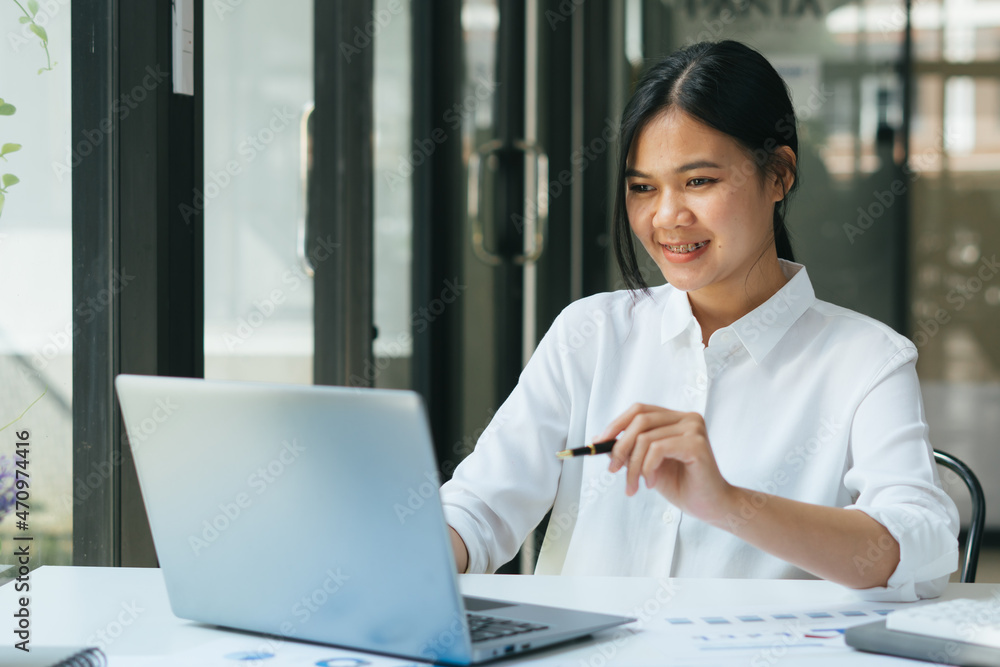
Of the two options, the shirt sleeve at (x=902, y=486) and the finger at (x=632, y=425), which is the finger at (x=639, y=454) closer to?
the finger at (x=632, y=425)

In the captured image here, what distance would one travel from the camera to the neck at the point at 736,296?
145 centimetres

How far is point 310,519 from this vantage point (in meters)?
0.76

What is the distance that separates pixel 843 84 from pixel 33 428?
2.61 meters

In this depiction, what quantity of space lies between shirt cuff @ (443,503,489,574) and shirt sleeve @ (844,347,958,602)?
0.45 m

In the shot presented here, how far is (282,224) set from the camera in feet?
6.75

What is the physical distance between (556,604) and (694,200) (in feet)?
2.01

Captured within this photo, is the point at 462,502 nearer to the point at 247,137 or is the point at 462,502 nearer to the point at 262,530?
the point at 262,530

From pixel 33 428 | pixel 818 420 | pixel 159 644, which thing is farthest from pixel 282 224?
pixel 159 644

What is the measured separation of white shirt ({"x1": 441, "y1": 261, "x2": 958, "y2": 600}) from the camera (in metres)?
1.28
